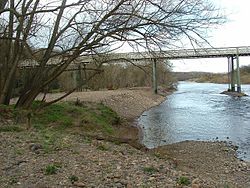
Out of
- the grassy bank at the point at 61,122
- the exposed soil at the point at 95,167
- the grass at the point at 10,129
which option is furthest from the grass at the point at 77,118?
the exposed soil at the point at 95,167

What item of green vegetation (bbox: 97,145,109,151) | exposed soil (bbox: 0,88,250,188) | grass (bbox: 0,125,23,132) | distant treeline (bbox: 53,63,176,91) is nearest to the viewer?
exposed soil (bbox: 0,88,250,188)

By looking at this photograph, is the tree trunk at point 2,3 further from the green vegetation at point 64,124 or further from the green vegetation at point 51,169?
the green vegetation at point 51,169

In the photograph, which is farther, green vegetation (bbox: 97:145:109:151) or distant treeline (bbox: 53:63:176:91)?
distant treeline (bbox: 53:63:176:91)

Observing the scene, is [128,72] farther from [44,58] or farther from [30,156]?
[30,156]

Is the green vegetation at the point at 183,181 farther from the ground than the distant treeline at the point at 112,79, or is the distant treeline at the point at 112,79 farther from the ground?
the distant treeline at the point at 112,79

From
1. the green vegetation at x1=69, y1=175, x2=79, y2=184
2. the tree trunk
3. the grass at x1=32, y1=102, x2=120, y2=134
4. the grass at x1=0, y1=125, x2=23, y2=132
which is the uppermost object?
the tree trunk

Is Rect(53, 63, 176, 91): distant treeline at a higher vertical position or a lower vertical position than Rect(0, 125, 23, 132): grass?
higher

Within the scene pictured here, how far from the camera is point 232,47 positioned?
52.8 m

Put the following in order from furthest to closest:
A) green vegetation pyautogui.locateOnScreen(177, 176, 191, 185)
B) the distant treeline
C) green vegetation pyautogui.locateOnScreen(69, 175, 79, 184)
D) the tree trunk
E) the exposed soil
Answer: the distant treeline
the tree trunk
green vegetation pyautogui.locateOnScreen(177, 176, 191, 185)
the exposed soil
green vegetation pyautogui.locateOnScreen(69, 175, 79, 184)

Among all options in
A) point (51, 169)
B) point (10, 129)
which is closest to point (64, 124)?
point (10, 129)

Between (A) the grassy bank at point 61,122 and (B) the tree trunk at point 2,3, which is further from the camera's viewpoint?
(B) the tree trunk at point 2,3

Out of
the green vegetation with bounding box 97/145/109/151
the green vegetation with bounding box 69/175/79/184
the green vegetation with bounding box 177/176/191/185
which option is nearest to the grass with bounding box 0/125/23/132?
the green vegetation with bounding box 97/145/109/151

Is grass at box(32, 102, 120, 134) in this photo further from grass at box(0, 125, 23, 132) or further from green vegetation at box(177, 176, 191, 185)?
green vegetation at box(177, 176, 191, 185)

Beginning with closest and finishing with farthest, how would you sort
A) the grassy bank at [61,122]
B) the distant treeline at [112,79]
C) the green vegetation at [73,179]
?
1. the green vegetation at [73,179]
2. the grassy bank at [61,122]
3. the distant treeline at [112,79]
